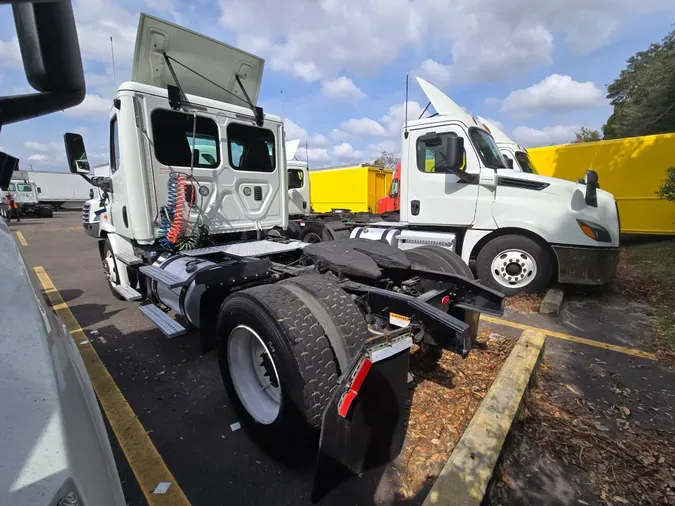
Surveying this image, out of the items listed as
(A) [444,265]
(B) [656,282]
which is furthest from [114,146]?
(B) [656,282]

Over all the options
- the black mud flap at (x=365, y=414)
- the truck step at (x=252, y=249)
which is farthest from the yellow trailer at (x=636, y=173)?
the black mud flap at (x=365, y=414)

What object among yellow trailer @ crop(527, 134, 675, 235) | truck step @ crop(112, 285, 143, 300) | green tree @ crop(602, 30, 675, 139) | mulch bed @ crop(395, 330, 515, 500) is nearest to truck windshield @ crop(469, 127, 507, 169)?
mulch bed @ crop(395, 330, 515, 500)

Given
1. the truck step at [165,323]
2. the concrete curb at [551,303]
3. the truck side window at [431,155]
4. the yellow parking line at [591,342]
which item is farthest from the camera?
the truck side window at [431,155]

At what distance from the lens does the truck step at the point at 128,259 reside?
4328mm

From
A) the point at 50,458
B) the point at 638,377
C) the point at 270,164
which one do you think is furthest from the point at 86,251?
the point at 638,377

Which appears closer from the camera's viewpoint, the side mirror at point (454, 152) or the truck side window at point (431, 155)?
the side mirror at point (454, 152)

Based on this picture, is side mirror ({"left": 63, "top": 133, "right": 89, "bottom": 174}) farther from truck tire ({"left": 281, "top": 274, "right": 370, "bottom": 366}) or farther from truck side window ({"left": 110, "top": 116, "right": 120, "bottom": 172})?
truck tire ({"left": 281, "top": 274, "right": 370, "bottom": 366})

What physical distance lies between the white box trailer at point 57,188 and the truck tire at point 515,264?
41.3 metres

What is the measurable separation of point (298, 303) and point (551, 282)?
16.8 ft

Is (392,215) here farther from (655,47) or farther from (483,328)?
(655,47)

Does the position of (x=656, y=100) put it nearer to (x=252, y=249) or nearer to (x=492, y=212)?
(x=492, y=212)

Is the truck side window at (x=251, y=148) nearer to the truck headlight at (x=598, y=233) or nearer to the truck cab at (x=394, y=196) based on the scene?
the truck headlight at (x=598, y=233)

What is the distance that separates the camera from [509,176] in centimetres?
534

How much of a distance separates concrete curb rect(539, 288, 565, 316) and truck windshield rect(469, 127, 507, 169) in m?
2.19
